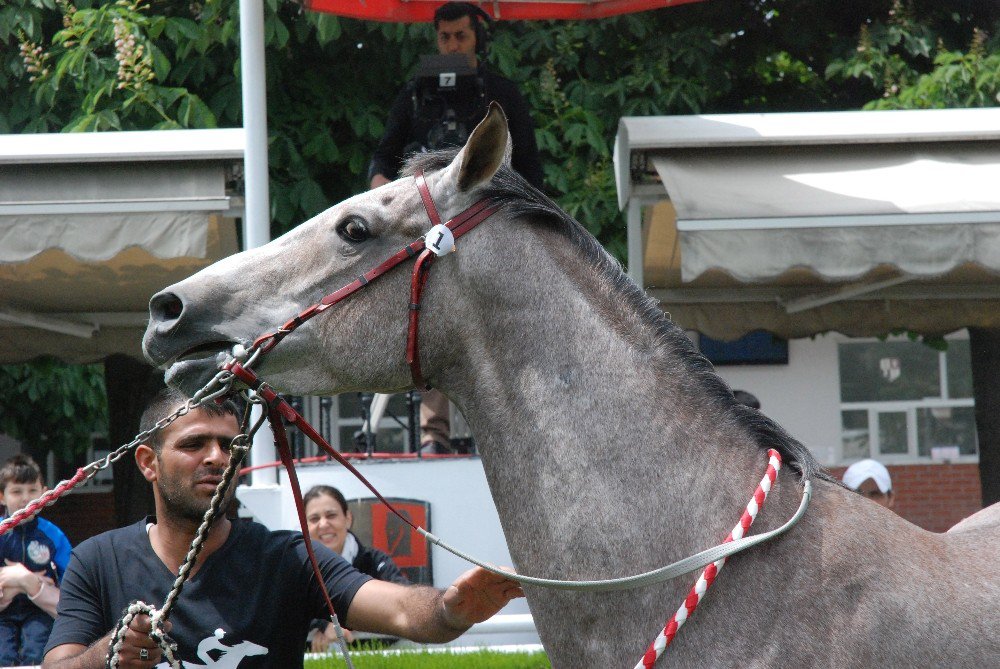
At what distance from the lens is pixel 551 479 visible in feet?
7.73

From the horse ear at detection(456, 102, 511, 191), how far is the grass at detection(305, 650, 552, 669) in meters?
2.26

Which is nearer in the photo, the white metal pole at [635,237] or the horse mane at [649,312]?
the horse mane at [649,312]

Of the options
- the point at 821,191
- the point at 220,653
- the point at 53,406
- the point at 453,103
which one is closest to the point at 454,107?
the point at 453,103

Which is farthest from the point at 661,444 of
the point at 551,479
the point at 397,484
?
the point at 397,484

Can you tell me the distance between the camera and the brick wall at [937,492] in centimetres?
1415

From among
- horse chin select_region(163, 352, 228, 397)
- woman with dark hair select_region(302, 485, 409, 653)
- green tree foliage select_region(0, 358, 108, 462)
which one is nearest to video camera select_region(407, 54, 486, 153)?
woman with dark hair select_region(302, 485, 409, 653)

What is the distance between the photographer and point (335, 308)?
2510 mm

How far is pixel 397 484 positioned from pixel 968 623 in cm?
329

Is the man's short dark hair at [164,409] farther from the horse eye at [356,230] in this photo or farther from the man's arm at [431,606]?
the horse eye at [356,230]

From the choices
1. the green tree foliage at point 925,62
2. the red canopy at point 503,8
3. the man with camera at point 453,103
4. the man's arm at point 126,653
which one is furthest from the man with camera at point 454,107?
the green tree foliage at point 925,62

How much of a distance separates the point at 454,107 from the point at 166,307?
265cm

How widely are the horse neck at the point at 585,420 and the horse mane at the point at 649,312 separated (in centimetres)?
2

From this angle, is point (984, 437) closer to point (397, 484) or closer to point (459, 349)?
point (397, 484)

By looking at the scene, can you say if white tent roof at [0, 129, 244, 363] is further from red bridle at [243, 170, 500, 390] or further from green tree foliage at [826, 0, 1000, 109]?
green tree foliage at [826, 0, 1000, 109]
